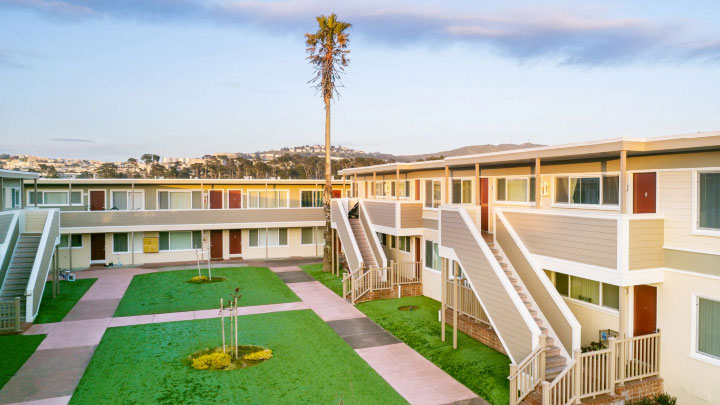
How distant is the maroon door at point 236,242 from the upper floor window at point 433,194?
16.5m

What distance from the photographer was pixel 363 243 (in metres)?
25.0

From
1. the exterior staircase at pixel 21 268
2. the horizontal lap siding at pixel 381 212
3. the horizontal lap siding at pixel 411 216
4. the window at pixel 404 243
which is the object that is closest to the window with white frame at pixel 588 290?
the horizontal lap siding at pixel 411 216

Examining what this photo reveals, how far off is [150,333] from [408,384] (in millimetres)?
9728

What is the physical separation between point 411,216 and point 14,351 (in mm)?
15379

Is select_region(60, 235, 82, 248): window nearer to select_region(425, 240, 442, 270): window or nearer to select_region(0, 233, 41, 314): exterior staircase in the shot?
select_region(0, 233, 41, 314): exterior staircase

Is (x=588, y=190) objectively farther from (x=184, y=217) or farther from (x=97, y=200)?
(x=97, y=200)


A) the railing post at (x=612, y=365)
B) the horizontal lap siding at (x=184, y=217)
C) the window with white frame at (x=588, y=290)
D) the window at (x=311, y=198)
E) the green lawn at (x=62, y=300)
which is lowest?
the green lawn at (x=62, y=300)

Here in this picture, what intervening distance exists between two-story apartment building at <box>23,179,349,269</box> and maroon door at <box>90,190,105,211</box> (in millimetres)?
66

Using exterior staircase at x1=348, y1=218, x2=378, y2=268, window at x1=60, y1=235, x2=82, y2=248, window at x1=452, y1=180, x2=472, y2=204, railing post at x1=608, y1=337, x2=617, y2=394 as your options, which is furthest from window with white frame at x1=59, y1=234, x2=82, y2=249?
railing post at x1=608, y1=337, x2=617, y2=394

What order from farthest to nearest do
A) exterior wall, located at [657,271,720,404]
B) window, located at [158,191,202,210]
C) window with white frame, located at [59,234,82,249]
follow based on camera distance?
1. window, located at [158,191,202,210]
2. window with white frame, located at [59,234,82,249]
3. exterior wall, located at [657,271,720,404]

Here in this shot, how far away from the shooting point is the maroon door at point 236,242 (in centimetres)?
3469

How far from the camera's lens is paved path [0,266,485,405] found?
12.2 m

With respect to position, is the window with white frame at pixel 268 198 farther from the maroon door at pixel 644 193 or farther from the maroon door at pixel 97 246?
the maroon door at pixel 644 193

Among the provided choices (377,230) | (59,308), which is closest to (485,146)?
(377,230)
